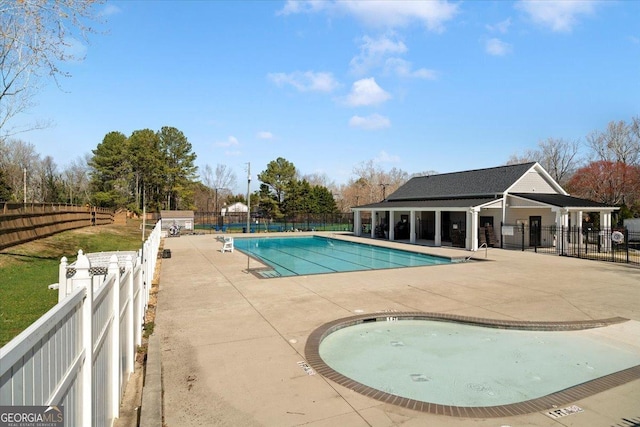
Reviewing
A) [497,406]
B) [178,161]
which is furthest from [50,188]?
[497,406]

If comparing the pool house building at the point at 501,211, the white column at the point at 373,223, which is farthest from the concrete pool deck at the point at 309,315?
the white column at the point at 373,223

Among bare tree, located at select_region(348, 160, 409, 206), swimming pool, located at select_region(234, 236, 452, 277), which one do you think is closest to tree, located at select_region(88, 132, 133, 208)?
swimming pool, located at select_region(234, 236, 452, 277)

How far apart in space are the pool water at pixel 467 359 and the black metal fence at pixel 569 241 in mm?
14405

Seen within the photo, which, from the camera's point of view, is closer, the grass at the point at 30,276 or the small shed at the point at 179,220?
the grass at the point at 30,276

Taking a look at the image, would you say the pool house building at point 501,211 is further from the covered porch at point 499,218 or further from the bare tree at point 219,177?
the bare tree at point 219,177

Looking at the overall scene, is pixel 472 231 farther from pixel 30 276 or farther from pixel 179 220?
pixel 179 220

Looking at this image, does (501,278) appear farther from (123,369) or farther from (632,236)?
(632,236)

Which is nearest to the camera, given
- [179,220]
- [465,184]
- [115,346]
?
[115,346]

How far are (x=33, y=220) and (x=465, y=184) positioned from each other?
26.6m

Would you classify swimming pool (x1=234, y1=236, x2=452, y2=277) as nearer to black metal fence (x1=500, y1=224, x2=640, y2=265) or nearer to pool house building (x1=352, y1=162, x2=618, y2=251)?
pool house building (x1=352, y1=162, x2=618, y2=251)

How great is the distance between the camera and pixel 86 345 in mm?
2816

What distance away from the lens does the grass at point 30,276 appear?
722cm

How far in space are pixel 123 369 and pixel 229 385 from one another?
4.32 feet

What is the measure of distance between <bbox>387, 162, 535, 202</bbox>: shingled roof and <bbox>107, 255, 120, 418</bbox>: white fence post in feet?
76.7
